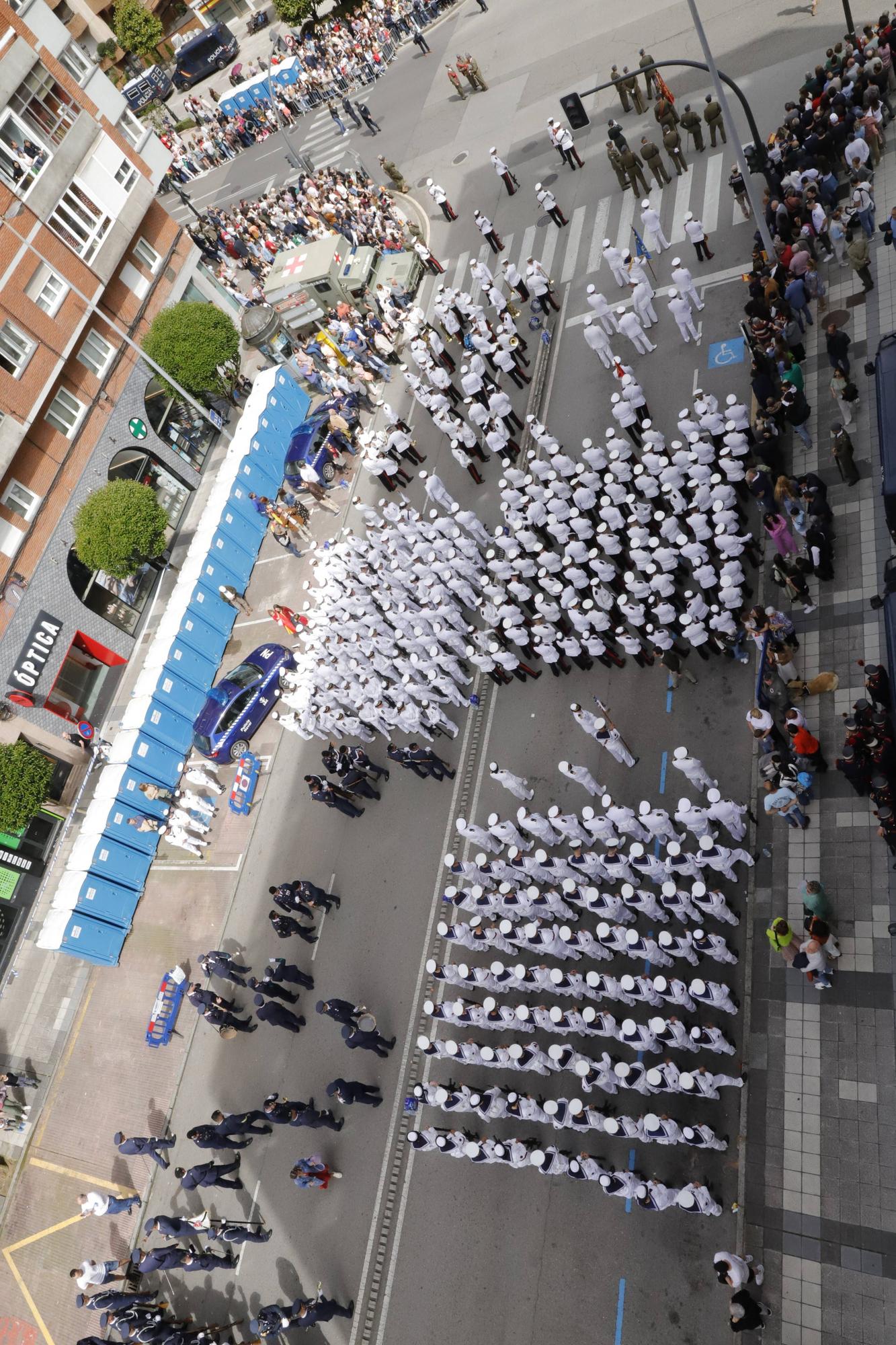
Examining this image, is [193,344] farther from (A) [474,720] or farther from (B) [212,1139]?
(B) [212,1139]

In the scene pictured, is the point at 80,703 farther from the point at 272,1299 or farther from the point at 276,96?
the point at 276,96

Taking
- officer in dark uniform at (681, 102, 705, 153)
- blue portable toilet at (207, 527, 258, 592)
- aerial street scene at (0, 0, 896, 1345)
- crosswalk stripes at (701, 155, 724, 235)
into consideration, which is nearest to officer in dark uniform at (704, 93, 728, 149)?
aerial street scene at (0, 0, 896, 1345)

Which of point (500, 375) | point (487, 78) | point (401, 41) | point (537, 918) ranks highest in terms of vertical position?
point (401, 41)

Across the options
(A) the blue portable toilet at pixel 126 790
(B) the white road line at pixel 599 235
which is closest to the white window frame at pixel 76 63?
(B) the white road line at pixel 599 235

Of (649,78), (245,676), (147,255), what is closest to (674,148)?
(649,78)

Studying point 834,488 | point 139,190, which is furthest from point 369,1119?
point 139,190
